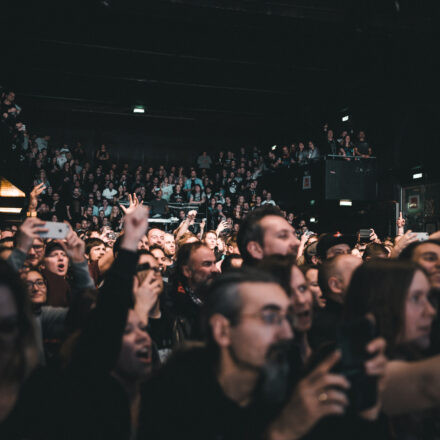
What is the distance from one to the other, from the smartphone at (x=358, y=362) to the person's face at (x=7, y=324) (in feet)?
3.14

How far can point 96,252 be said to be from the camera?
4.78 metres

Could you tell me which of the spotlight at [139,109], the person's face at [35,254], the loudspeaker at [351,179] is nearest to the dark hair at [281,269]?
the person's face at [35,254]

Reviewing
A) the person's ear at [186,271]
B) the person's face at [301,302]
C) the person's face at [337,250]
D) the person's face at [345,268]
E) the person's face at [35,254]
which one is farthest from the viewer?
the person's face at [35,254]

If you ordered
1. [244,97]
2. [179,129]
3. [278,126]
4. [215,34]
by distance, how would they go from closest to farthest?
[215,34] < [244,97] < [278,126] < [179,129]

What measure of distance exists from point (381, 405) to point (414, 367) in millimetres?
142

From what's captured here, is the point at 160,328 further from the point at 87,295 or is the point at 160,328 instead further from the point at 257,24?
the point at 257,24

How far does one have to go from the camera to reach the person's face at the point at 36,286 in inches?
114

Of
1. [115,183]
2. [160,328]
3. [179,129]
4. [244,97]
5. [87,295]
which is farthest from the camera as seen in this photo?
[179,129]

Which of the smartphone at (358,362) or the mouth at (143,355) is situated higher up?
the smartphone at (358,362)

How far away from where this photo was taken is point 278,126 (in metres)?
17.6

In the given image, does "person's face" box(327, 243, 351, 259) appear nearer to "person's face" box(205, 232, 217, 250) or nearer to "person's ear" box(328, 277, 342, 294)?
"person's ear" box(328, 277, 342, 294)

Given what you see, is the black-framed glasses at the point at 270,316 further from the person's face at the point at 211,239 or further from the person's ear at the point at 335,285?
the person's face at the point at 211,239

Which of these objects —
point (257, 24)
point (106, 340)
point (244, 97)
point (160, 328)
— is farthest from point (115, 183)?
point (106, 340)

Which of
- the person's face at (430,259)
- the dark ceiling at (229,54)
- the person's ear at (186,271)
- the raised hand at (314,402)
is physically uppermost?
the dark ceiling at (229,54)
